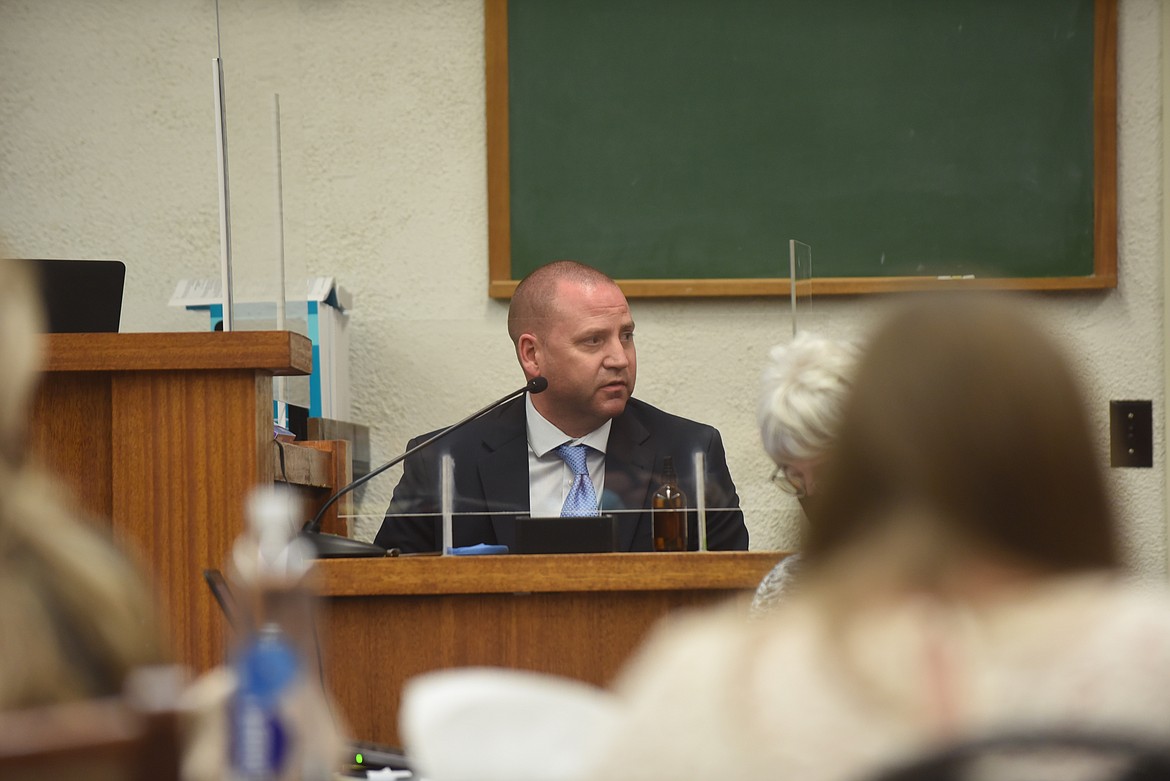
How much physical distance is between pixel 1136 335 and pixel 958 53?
2.97ft

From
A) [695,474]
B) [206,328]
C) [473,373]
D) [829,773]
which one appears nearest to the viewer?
[829,773]

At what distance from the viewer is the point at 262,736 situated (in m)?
0.80

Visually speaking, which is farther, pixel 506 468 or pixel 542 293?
pixel 542 293

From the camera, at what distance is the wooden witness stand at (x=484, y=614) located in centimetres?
201

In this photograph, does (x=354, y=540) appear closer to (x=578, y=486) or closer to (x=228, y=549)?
(x=228, y=549)

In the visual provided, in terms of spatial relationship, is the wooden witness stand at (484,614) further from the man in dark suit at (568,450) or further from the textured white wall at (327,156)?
the textured white wall at (327,156)

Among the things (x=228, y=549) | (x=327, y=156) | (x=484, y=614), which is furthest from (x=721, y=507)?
(x=327, y=156)

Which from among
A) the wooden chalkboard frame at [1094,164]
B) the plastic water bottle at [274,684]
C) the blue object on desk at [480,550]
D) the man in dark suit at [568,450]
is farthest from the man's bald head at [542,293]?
the plastic water bottle at [274,684]

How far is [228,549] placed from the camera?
1936 millimetres

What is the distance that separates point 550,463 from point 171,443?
2.20 feet

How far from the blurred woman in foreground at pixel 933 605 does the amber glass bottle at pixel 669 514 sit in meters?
1.32

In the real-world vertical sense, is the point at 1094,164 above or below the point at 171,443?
above

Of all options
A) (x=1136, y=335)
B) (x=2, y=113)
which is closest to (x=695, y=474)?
(x=1136, y=335)

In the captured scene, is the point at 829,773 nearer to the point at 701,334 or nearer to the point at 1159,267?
the point at 701,334
